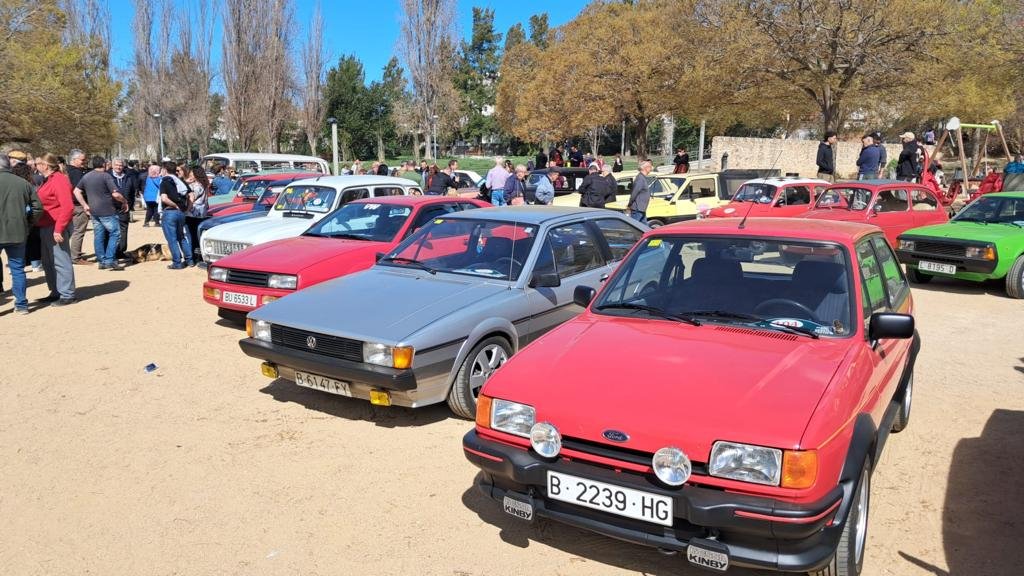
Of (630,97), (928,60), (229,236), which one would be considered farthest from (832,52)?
(229,236)

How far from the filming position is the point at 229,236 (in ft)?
32.1

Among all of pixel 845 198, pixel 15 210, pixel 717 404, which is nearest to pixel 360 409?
pixel 717 404

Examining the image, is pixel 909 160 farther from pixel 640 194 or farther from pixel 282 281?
pixel 282 281

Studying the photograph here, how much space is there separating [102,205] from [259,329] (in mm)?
7976

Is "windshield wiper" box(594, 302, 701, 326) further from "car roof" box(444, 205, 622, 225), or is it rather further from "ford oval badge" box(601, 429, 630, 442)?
"car roof" box(444, 205, 622, 225)

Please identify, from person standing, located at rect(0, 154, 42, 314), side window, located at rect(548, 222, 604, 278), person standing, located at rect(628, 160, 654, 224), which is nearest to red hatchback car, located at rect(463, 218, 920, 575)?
side window, located at rect(548, 222, 604, 278)

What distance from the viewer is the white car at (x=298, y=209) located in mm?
9714

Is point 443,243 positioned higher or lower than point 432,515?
higher

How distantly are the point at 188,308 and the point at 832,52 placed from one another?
62.4 feet

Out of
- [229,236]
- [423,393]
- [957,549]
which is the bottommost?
[957,549]

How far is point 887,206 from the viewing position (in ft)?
40.2

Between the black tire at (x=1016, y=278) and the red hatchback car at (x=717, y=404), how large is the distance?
6963mm

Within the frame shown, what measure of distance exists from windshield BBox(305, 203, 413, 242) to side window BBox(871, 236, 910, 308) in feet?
16.4

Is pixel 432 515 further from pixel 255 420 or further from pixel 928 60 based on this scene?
pixel 928 60
